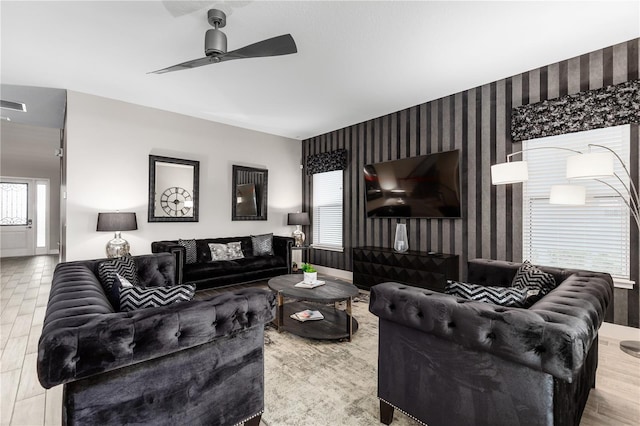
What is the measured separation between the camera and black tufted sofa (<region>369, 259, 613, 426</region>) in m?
1.17

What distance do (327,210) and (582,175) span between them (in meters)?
4.43

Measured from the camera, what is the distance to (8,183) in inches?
336

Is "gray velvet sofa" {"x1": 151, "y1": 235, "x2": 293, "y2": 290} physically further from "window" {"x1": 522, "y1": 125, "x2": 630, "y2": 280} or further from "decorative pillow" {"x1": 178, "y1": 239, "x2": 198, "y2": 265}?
"window" {"x1": 522, "y1": 125, "x2": 630, "y2": 280}

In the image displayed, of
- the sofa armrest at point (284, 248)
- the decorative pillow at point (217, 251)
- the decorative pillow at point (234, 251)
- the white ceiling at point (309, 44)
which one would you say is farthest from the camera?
the sofa armrest at point (284, 248)

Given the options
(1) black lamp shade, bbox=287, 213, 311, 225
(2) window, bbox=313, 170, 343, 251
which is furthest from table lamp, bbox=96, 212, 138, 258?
(2) window, bbox=313, 170, 343, 251

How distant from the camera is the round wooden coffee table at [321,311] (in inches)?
114

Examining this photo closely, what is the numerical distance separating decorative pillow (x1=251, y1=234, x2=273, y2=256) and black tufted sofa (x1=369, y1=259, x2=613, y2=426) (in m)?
4.11

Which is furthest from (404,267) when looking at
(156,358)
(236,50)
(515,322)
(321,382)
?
(156,358)

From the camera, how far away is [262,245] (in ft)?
18.5

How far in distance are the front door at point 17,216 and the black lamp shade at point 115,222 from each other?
710 centimetres

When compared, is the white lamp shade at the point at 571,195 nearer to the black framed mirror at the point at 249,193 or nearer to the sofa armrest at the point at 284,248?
the sofa armrest at the point at 284,248

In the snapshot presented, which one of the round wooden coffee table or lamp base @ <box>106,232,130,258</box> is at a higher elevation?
lamp base @ <box>106,232,130,258</box>

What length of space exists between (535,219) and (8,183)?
12476 mm

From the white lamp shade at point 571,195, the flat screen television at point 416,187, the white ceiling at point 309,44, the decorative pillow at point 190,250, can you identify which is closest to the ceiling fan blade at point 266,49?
the white ceiling at point 309,44
